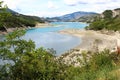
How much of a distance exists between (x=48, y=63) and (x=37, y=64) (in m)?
0.73

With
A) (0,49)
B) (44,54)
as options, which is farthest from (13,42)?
(44,54)

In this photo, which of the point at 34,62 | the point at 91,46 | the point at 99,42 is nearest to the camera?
the point at 34,62

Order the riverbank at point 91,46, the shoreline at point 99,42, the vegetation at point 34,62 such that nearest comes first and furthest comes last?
the vegetation at point 34,62
the riverbank at point 91,46
the shoreline at point 99,42

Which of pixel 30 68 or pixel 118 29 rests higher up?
pixel 30 68

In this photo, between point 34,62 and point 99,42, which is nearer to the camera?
point 34,62

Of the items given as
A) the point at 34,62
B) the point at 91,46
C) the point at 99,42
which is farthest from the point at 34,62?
the point at 99,42

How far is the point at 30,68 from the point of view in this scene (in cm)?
2047

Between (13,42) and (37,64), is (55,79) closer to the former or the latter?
(37,64)

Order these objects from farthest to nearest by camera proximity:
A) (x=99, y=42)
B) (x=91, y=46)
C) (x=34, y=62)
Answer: (x=99, y=42)
(x=91, y=46)
(x=34, y=62)

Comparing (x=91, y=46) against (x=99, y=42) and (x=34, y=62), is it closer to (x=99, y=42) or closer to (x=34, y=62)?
(x=99, y=42)

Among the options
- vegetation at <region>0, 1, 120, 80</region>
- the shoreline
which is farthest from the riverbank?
vegetation at <region>0, 1, 120, 80</region>

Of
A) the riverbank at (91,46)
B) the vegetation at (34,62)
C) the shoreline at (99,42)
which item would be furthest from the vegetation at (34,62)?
the shoreline at (99,42)

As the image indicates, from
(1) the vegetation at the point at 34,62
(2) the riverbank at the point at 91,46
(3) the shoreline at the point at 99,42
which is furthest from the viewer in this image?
(3) the shoreline at the point at 99,42

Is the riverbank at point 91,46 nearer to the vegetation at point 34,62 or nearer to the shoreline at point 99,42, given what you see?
the shoreline at point 99,42
